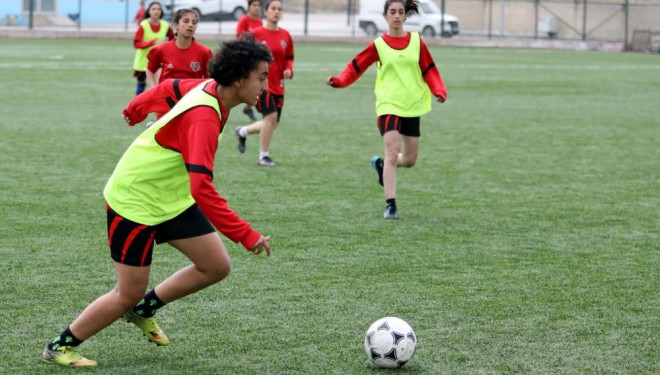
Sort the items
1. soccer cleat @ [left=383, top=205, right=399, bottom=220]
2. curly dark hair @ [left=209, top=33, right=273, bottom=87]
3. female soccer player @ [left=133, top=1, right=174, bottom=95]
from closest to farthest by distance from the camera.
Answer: curly dark hair @ [left=209, top=33, right=273, bottom=87], soccer cleat @ [left=383, top=205, right=399, bottom=220], female soccer player @ [left=133, top=1, right=174, bottom=95]

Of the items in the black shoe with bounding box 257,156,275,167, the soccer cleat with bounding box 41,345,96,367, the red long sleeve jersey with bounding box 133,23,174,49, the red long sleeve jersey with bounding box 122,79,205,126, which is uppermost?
the red long sleeve jersey with bounding box 133,23,174,49

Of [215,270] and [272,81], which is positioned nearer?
[215,270]

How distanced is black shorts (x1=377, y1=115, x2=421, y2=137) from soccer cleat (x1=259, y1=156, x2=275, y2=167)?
2.96m

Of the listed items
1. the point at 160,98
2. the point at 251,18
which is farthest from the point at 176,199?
the point at 251,18

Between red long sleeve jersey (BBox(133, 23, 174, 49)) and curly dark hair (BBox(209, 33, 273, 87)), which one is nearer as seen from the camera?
curly dark hair (BBox(209, 33, 273, 87))

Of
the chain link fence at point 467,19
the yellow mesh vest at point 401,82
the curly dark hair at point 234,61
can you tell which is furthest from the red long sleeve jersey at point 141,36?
the chain link fence at point 467,19

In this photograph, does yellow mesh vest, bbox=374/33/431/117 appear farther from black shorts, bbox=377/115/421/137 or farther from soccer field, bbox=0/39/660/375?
soccer field, bbox=0/39/660/375

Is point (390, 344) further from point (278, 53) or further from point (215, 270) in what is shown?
point (278, 53)

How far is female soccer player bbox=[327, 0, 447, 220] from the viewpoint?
9.33 meters

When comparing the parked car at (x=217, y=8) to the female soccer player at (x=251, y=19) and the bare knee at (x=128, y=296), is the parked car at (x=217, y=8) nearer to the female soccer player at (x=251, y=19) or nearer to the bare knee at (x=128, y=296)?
the female soccer player at (x=251, y=19)

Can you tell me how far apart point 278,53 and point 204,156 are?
8.14 m

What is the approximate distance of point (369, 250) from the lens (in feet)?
26.3

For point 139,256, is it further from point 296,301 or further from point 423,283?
point 423,283

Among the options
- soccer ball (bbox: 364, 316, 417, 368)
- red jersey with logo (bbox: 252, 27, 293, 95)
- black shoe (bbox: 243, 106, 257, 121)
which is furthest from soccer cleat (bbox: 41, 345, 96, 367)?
black shoe (bbox: 243, 106, 257, 121)
